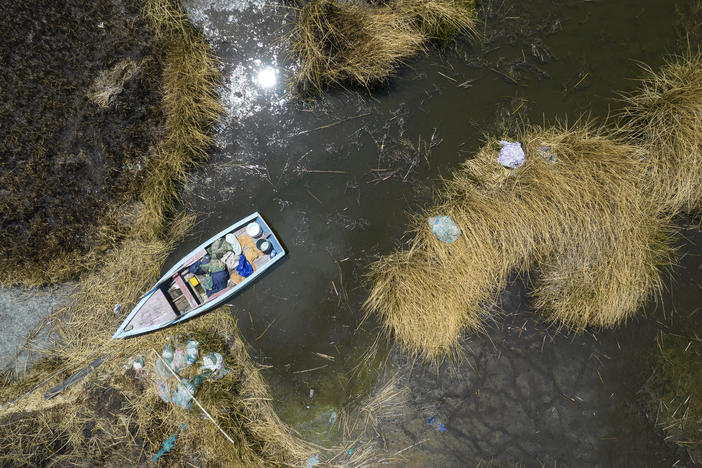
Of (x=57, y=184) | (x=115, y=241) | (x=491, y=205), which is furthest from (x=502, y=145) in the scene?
(x=57, y=184)

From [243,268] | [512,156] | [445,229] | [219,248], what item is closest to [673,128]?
[512,156]

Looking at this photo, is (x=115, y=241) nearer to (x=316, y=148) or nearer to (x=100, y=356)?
(x=100, y=356)

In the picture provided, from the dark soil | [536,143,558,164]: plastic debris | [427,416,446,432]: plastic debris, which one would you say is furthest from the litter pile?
[536,143,558,164]: plastic debris

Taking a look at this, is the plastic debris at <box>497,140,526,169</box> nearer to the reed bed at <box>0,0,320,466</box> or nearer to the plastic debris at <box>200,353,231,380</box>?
the reed bed at <box>0,0,320,466</box>

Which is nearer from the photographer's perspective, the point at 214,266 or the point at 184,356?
the point at 214,266

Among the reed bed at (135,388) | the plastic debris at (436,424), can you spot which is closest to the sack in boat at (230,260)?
the reed bed at (135,388)

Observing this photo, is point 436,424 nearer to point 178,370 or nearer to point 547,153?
point 178,370
